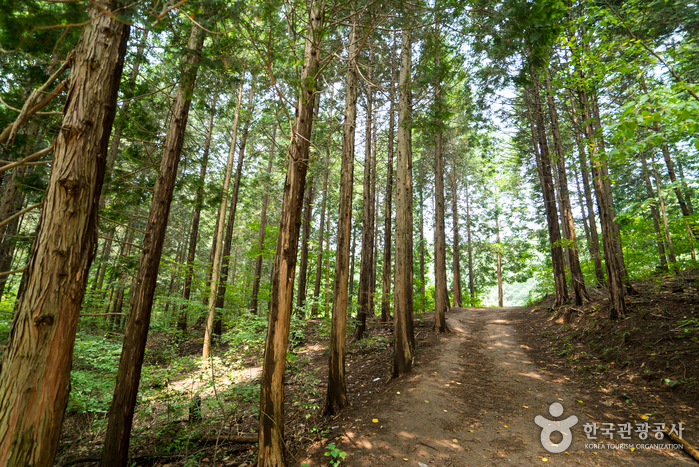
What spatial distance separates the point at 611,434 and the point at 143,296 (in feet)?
23.3

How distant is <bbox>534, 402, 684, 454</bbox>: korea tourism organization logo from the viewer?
155 inches

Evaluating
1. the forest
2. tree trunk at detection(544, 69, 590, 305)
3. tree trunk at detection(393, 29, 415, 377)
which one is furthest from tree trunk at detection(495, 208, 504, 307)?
tree trunk at detection(393, 29, 415, 377)

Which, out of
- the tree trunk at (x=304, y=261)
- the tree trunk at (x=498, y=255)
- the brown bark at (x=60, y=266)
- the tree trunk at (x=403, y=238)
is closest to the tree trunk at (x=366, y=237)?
the tree trunk at (x=403, y=238)

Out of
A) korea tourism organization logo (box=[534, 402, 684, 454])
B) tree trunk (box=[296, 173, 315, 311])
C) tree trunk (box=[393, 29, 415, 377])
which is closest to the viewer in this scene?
korea tourism organization logo (box=[534, 402, 684, 454])

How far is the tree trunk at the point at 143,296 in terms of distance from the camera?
155 inches

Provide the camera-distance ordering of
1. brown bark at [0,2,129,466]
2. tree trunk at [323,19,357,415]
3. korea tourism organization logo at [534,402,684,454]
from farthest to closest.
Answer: tree trunk at [323,19,357,415]
korea tourism organization logo at [534,402,684,454]
brown bark at [0,2,129,466]

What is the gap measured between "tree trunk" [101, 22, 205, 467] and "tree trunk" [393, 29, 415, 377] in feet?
13.9

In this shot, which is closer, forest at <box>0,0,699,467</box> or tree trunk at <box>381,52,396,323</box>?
forest at <box>0,0,699,467</box>

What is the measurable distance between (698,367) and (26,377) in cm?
901

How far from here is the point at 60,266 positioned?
240cm

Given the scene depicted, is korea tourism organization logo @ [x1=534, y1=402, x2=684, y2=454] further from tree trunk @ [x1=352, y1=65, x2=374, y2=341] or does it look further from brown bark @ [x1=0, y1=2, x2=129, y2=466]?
tree trunk @ [x1=352, y1=65, x2=374, y2=341]

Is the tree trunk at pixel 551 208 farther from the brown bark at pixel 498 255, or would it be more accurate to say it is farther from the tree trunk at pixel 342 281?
the brown bark at pixel 498 255

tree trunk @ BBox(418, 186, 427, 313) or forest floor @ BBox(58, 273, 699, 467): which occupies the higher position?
tree trunk @ BBox(418, 186, 427, 313)

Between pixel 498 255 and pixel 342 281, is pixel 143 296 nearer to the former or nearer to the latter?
pixel 342 281
